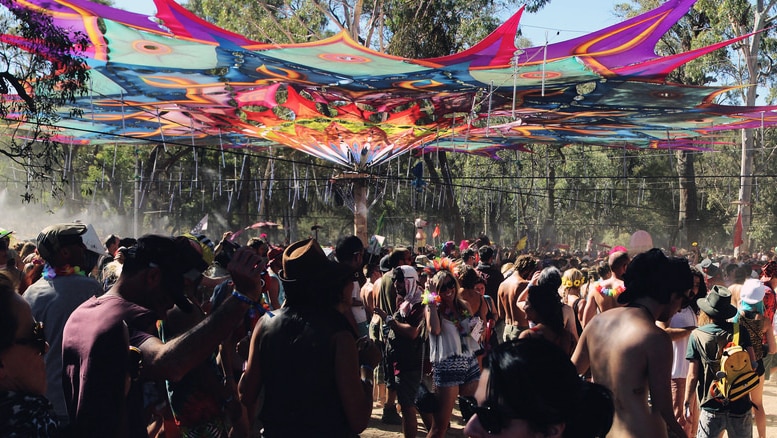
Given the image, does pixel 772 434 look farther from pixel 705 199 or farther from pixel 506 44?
pixel 705 199

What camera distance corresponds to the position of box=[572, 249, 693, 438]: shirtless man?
3.42 metres

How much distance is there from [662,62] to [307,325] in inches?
374

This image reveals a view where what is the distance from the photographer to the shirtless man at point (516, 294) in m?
7.83

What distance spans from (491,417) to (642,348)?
1.73 meters

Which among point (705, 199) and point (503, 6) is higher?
point (503, 6)

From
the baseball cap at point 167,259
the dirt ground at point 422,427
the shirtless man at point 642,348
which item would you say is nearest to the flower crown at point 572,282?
the dirt ground at point 422,427

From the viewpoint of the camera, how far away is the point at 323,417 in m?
3.21

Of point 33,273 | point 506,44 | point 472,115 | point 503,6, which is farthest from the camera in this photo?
point 503,6

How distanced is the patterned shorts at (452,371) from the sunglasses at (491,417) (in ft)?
14.6

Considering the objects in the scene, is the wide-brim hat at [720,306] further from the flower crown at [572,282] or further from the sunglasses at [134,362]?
the sunglasses at [134,362]

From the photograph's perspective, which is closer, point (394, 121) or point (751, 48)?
point (394, 121)

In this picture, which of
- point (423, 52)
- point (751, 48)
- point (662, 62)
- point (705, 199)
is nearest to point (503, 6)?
point (423, 52)

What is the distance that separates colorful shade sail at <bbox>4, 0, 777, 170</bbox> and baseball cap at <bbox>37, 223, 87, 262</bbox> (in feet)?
16.9

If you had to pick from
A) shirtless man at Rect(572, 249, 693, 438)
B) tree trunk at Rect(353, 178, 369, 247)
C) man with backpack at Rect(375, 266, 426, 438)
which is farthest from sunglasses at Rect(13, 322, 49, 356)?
tree trunk at Rect(353, 178, 369, 247)
